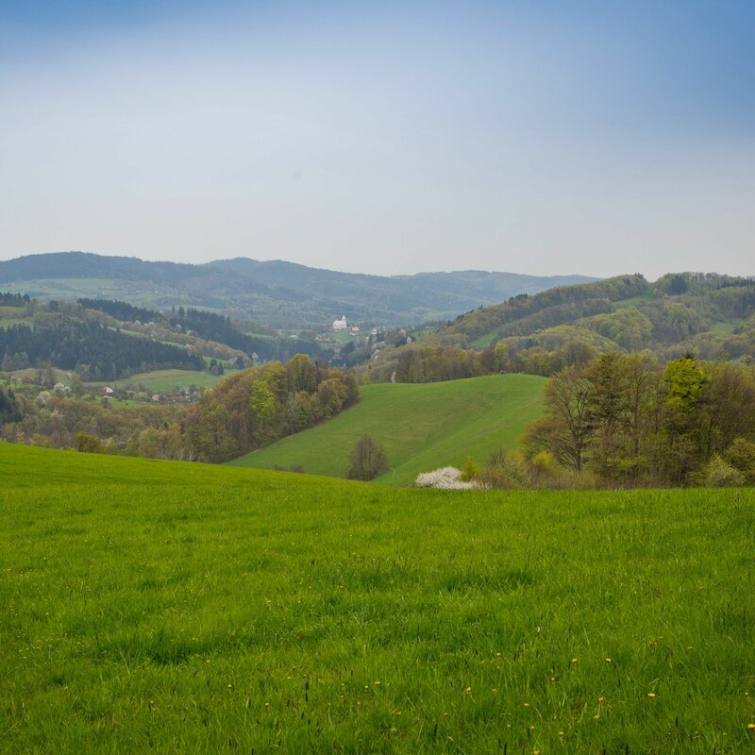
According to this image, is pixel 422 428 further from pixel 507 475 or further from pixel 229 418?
pixel 507 475

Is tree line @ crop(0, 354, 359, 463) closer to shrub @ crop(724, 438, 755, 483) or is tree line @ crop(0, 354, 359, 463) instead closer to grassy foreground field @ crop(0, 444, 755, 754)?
shrub @ crop(724, 438, 755, 483)

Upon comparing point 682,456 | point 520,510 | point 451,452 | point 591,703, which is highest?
point 591,703

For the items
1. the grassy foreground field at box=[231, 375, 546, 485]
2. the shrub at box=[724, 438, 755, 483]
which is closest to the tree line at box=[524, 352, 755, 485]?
the shrub at box=[724, 438, 755, 483]

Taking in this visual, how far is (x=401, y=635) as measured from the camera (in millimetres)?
6695

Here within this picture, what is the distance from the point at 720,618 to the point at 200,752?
525 centimetres

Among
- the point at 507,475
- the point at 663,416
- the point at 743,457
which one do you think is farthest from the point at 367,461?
the point at 743,457

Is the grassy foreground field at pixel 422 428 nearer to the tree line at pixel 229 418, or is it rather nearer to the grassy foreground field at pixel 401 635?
the tree line at pixel 229 418

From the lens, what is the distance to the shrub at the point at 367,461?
359 feet

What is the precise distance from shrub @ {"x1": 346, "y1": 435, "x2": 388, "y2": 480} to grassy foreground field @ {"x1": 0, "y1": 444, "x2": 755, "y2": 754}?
97.4 m

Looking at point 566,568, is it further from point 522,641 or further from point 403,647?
point 403,647

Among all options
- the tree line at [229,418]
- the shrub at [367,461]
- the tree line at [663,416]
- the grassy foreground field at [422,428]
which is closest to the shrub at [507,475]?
the tree line at [663,416]

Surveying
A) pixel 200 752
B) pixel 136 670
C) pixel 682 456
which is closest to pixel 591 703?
pixel 200 752

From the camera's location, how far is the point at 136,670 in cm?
624

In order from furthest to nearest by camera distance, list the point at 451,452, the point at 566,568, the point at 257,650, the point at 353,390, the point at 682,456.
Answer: the point at 353,390 → the point at 451,452 → the point at 682,456 → the point at 566,568 → the point at 257,650
